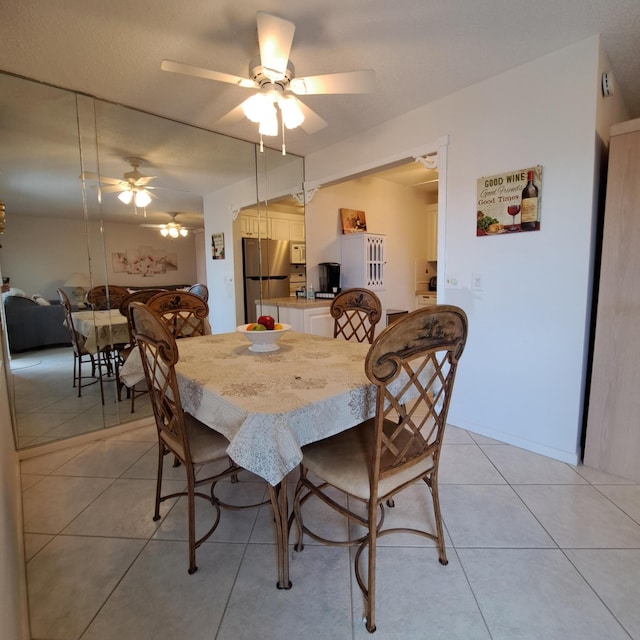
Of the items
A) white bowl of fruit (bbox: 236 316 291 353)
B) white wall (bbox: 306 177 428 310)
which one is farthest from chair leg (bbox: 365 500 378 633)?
white wall (bbox: 306 177 428 310)

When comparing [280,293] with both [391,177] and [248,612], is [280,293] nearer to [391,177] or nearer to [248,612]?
[391,177]

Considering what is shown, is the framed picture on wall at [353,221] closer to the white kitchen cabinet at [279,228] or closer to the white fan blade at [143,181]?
the white kitchen cabinet at [279,228]

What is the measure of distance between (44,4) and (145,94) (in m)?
0.84

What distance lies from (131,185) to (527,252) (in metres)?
3.06

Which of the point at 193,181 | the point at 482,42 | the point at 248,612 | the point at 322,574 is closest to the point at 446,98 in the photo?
the point at 482,42

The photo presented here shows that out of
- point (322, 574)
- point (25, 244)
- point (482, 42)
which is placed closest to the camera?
point (322, 574)

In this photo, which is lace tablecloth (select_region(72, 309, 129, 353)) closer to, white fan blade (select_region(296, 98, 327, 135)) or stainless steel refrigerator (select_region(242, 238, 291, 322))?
stainless steel refrigerator (select_region(242, 238, 291, 322))

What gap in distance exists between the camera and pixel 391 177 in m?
4.57

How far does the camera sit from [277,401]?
1.13 metres

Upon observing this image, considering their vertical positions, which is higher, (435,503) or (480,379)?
(480,379)

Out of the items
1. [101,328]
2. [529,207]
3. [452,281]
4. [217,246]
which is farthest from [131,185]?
[529,207]

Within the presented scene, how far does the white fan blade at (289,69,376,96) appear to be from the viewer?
5.68 ft

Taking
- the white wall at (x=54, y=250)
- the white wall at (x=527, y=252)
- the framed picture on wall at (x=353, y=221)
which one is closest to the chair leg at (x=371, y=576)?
the white wall at (x=527, y=252)

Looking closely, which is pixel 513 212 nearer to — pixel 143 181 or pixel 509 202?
pixel 509 202
